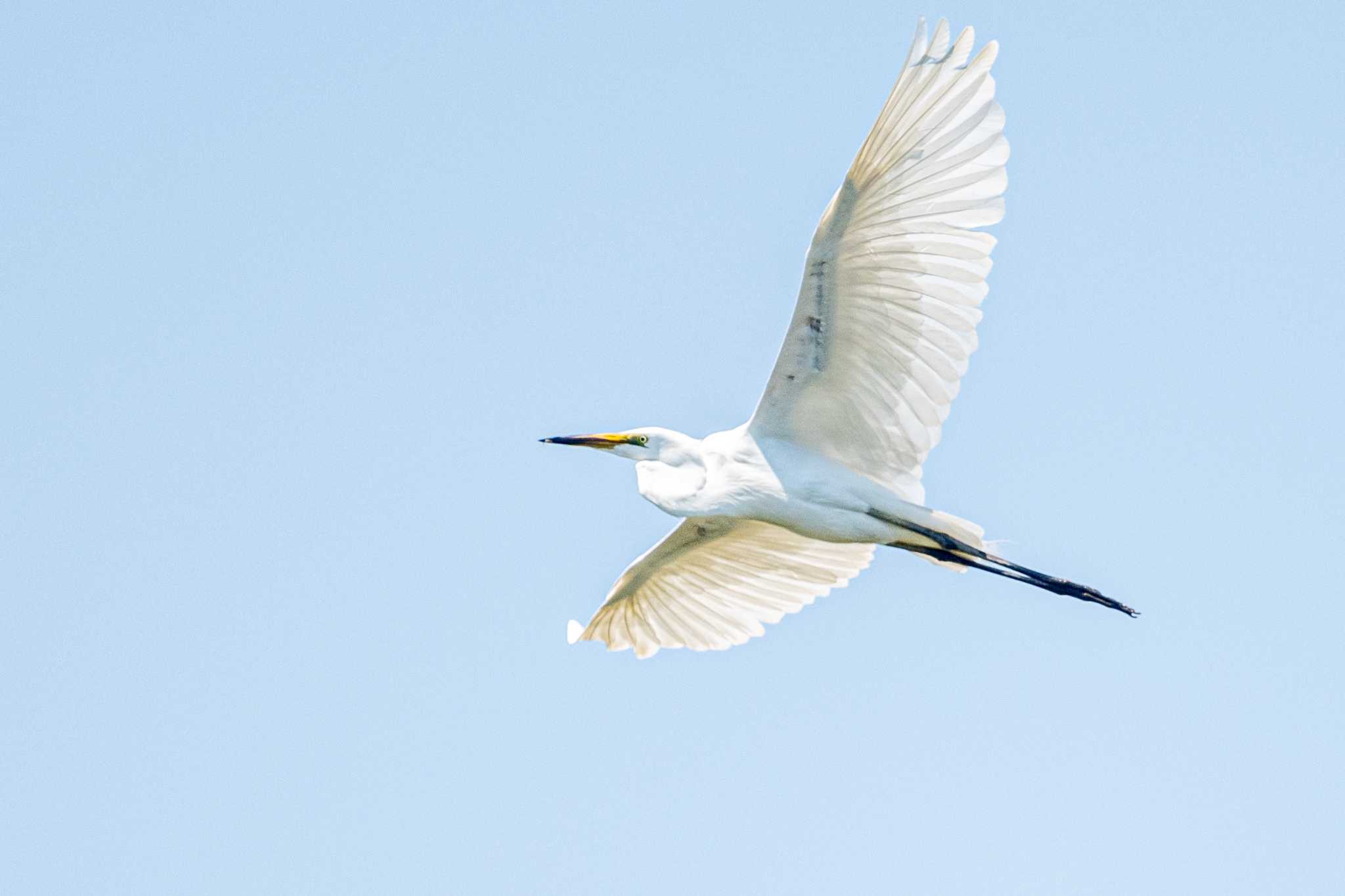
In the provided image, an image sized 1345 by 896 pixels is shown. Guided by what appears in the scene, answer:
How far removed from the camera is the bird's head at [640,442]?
10281mm

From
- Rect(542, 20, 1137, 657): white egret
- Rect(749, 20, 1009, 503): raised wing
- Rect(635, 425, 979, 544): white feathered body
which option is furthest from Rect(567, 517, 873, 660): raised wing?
Rect(749, 20, 1009, 503): raised wing

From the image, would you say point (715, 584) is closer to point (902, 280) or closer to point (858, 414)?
point (858, 414)

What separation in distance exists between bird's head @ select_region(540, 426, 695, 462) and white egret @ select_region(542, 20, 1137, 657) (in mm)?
10

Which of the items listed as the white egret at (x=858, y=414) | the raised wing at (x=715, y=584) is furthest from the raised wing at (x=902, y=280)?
the raised wing at (x=715, y=584)

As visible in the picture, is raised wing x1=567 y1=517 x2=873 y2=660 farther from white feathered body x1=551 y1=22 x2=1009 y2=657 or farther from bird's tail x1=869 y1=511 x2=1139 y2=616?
bird's tail x1=869 y1=511 x2=1139 y2=616

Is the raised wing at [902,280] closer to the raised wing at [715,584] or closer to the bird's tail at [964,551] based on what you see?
the bird's tail at [964,551]

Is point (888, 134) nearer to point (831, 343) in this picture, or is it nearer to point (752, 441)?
point (831, 343)

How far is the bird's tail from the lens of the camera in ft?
33.0

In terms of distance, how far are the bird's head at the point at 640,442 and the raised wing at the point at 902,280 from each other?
49 centimetres

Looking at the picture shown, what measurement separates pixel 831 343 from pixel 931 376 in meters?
0.53

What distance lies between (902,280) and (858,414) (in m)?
0.96

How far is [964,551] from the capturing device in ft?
33.5

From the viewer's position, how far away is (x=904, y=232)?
9055mm

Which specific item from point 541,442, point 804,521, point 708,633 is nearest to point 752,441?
point 804,521
